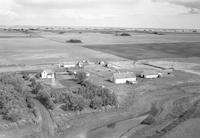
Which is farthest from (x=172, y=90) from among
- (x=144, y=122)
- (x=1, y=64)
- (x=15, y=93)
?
(x=1, y=64)

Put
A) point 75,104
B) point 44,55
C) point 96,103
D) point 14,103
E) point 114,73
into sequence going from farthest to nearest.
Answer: point 44,55, point 114,73, point 96,103, point 75,104, point 14,103

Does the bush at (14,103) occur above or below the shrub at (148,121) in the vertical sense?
above

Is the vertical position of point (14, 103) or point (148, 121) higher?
point (14, 103)

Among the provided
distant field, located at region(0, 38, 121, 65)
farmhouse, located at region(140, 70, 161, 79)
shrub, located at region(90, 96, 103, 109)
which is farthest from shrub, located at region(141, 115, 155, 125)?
distant field, located at region(0, 38, 121, 65)

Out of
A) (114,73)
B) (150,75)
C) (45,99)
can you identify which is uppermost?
(114,73)

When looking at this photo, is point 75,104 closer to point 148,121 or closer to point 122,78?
point 148,121

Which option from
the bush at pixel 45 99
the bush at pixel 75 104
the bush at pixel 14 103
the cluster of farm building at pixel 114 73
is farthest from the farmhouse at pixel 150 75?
the bush at pixel 14 103

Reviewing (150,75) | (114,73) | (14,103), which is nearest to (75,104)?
(14,103)

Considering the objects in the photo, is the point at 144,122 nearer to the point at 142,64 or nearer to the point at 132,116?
the point at 132,116

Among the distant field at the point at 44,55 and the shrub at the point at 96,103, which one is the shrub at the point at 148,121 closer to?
the shrub at the point at 96,103

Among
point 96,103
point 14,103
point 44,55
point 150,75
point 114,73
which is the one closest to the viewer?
point 14,103

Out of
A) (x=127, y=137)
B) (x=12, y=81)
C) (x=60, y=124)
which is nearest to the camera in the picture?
(x=127, y=137)
